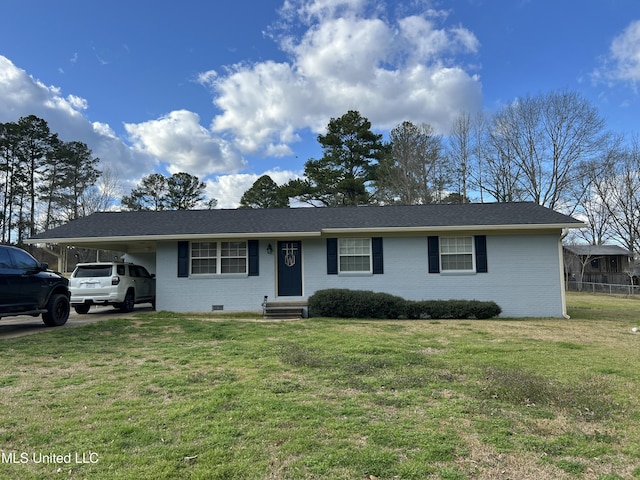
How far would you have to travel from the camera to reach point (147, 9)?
1330cm

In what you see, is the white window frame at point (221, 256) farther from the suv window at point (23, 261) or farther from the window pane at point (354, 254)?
the suv window at point (23, 261)

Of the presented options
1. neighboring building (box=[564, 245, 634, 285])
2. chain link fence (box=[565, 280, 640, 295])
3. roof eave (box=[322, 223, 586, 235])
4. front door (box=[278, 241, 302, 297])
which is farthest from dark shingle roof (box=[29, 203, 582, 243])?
neighboring building (box=[564, 245, 634, 285])

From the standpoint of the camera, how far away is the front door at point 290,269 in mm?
13586

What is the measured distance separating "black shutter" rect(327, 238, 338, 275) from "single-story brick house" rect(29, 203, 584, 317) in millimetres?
35

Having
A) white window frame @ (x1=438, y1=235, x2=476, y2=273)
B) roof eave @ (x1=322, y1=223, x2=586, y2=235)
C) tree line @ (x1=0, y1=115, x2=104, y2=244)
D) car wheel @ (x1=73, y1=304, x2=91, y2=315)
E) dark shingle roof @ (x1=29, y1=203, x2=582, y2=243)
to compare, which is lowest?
car wheel @ (x1=73, y1=304, x2=91, y2=315)

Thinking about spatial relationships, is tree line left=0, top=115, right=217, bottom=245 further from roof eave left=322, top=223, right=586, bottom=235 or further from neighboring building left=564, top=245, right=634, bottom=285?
neighboring building left=564, top=245, right=634, bottom=285

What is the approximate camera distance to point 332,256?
44.3ft

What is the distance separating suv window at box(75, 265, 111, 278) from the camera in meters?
12.5

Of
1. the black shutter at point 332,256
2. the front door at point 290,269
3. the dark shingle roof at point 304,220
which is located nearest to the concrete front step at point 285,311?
the front door at point 290,269

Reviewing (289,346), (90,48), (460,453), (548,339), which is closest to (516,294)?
(548,339)

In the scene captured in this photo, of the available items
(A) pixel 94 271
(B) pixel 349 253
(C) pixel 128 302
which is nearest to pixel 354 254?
(B) pixel 349 253

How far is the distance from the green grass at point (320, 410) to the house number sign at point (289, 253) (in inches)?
240

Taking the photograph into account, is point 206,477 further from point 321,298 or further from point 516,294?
point 516,294

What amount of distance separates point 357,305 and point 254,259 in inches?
154
